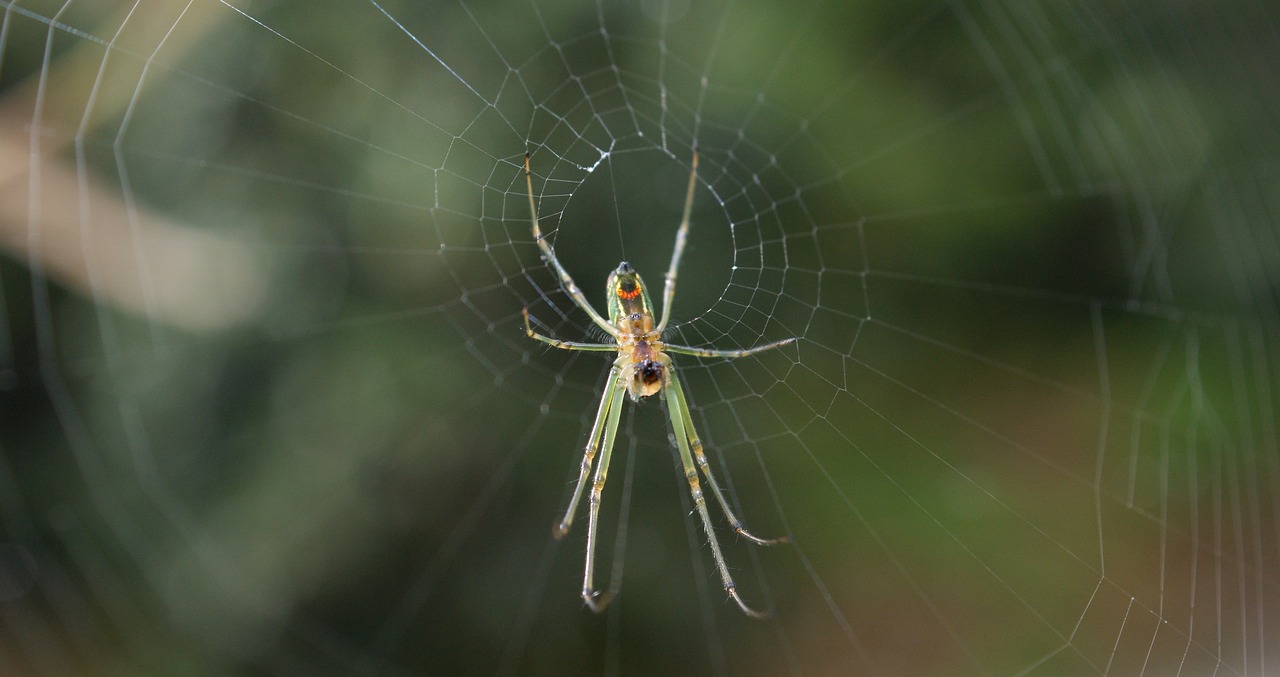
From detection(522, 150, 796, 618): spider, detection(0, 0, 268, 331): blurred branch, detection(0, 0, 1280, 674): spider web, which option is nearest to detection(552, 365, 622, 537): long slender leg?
detection(522, 150, 796, 618): spider

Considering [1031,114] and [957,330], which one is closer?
[1031,114]

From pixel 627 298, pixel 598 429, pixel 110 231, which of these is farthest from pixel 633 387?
pixel 110 231

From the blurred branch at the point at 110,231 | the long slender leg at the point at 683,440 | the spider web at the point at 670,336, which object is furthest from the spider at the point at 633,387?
the blurred branch at the point at 110,231

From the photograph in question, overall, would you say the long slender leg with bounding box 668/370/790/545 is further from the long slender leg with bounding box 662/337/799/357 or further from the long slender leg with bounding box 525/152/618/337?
the long slender leg with bounding box 525/152/618/337

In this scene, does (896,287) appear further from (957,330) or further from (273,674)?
(273,674)

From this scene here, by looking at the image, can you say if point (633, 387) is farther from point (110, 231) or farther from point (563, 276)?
point (110, 231)

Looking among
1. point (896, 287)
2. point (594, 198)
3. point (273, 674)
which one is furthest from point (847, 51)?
point (273, 674)
